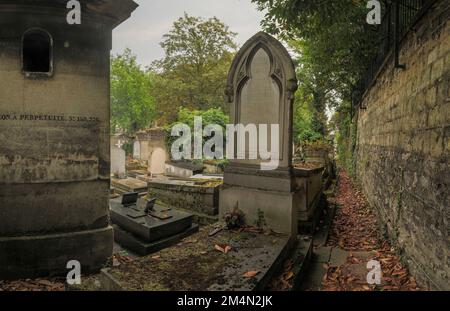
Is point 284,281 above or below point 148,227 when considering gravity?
below

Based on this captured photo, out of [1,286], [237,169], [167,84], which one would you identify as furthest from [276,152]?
[167,84]

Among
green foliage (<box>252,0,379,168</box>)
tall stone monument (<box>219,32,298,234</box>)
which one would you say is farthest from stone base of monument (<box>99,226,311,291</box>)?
green foliage (<box>252,0,379,168</box>)

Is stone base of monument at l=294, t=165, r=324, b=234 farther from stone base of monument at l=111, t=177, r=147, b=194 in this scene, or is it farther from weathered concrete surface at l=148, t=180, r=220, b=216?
stone base of monument at l=111, t=177, r=147, b=194

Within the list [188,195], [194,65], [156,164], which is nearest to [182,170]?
[156,164]

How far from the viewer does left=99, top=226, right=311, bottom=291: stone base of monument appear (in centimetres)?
270

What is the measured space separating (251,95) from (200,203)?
3065 millimetres

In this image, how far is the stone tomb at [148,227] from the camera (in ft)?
16.3

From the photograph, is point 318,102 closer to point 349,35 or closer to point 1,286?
point 349,35

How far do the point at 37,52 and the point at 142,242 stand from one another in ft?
11.1

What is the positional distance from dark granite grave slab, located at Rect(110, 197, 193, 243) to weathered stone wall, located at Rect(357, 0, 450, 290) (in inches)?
141

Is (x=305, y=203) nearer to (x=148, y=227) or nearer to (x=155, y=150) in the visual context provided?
(x=148, y=227)

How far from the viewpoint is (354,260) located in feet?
14.0

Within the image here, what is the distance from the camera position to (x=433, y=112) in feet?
10.5

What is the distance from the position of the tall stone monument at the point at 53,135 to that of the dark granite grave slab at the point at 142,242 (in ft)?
1.94
